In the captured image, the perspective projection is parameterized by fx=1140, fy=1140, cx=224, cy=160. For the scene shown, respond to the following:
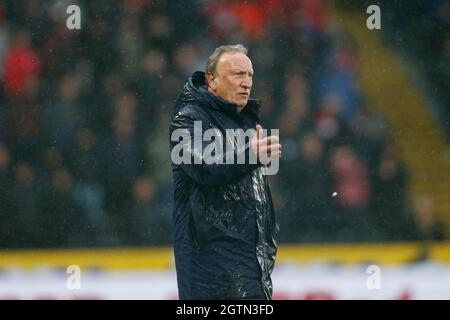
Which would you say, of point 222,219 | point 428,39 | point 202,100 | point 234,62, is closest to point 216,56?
point 234,62

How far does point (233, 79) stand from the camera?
184 inches

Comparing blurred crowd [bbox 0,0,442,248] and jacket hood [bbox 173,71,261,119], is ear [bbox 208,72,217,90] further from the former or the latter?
blurred crowd [bbox 0,0,442,248]

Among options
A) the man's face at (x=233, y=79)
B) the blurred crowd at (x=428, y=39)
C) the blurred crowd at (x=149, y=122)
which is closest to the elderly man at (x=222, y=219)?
the man's face at (x=233, y=79)

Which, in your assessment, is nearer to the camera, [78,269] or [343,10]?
[78,269]

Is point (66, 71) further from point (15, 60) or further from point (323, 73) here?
point (323, 73)

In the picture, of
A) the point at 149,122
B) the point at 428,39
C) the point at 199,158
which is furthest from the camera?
the point at 428,39

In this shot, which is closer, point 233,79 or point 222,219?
point 222,219

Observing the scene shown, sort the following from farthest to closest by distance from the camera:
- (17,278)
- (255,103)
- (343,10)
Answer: (343,10)
(17,278)
(255,103)

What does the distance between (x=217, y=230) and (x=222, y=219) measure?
0.05 metres

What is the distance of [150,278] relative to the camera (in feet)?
26.1

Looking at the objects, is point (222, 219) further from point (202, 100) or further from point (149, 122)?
point (149, 122)
